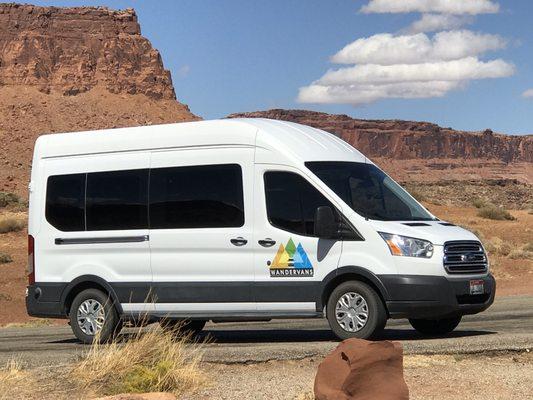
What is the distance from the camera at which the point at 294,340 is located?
12078 millimetres

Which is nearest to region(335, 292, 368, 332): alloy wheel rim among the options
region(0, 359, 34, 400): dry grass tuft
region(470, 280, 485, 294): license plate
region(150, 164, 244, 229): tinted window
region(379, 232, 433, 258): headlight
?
region(379, 232, 433, 258): headlight

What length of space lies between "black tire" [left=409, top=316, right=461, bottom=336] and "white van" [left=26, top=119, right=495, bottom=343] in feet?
0.06

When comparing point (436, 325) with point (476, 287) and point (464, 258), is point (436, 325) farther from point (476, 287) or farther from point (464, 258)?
point (464, 258)

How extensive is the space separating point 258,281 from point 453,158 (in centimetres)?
18040

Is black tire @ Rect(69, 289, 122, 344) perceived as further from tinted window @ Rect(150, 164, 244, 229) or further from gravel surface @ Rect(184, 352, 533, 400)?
gravel surface @ Rect(184, 352, 533, 400)

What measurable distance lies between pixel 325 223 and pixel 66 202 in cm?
377

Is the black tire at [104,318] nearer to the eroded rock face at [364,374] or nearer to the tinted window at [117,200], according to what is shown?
the tinted window at [117,200]

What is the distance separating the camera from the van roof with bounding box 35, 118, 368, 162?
38.0ft

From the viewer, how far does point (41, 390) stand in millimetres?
8344

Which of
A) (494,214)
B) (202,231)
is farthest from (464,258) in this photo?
(494,214)

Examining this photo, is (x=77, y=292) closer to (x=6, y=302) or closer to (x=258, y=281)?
(x=258, y=281)

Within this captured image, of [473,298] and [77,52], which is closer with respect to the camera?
[473,298]

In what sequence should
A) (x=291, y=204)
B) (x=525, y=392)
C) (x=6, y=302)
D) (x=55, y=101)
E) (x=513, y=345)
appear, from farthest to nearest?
(x=55, y=101), (x=6, y=302), (x=291, y=204), (x=513, y=345), (x=525, y=392)

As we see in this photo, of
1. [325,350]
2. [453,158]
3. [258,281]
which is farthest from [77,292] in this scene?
[453,158]
